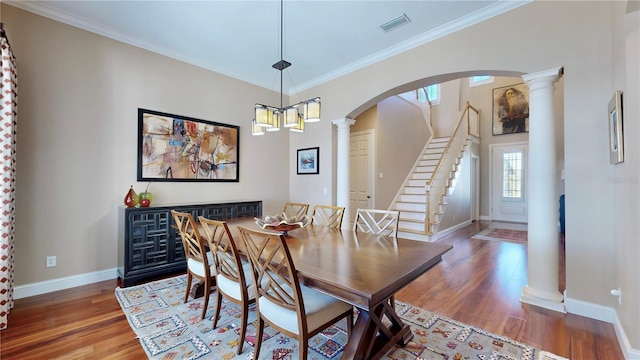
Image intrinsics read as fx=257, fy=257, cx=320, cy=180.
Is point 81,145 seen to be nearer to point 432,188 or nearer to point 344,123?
point 344,123

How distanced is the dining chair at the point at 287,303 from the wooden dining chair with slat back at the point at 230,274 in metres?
0.19

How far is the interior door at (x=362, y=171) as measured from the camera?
5734mm

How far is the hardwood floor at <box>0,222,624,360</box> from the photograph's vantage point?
1837mm

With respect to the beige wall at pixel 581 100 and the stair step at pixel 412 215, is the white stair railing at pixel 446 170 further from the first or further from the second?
the beige wall at pixel 581 100

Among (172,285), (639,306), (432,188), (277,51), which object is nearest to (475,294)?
(639,306)

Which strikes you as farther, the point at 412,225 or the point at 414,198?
the point at 414,198

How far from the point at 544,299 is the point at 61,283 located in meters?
5.00

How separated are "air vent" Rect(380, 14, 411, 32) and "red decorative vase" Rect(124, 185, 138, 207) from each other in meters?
3.55

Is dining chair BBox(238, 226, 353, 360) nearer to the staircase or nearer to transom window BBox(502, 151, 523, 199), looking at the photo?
the staircase

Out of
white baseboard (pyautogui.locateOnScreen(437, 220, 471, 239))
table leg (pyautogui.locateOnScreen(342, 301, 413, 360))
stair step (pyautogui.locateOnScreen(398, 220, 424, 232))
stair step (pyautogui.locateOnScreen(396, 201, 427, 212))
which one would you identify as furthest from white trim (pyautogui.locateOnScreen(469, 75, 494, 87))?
table leg (pyautogui.locateOnScreen(342, 301, 413, 360))

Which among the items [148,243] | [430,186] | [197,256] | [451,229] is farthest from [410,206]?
[148,243]

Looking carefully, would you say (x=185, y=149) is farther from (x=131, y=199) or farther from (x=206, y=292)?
(x=206, y=292)

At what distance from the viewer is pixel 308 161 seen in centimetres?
476

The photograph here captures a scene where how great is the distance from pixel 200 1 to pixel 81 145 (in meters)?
2.11
